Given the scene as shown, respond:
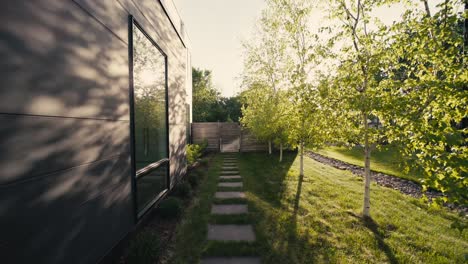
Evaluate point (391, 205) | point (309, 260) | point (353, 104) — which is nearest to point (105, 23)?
point (353, 104)

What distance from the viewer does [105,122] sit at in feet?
9.34

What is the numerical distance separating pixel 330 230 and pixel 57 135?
4.65 m

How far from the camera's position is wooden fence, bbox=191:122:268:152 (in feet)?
52.5

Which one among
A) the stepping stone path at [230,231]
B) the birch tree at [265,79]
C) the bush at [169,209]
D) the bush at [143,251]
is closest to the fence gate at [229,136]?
the birch tree at [265,79]

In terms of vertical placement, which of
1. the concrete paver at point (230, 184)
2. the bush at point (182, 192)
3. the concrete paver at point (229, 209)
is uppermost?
the bush at point (182, 192)

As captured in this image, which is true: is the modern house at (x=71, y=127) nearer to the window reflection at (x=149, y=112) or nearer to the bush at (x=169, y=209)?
the window reflection at (x=149, y=112)

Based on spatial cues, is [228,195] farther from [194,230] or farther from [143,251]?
[143,251]

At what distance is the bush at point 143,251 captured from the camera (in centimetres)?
279

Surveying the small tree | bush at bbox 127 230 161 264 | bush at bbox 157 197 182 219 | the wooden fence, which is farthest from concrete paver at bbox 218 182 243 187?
the wooden fence

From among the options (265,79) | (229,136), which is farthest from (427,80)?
(229,136)

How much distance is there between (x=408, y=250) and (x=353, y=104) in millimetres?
2666

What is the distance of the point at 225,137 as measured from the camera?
1689cm

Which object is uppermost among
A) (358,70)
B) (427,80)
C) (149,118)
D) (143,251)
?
(358,70)

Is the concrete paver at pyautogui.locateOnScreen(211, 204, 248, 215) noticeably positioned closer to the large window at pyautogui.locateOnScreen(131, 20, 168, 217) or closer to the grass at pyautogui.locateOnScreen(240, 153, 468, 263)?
the grass at pyautogui.locateOnScreen(240, 153, 468, 263)
